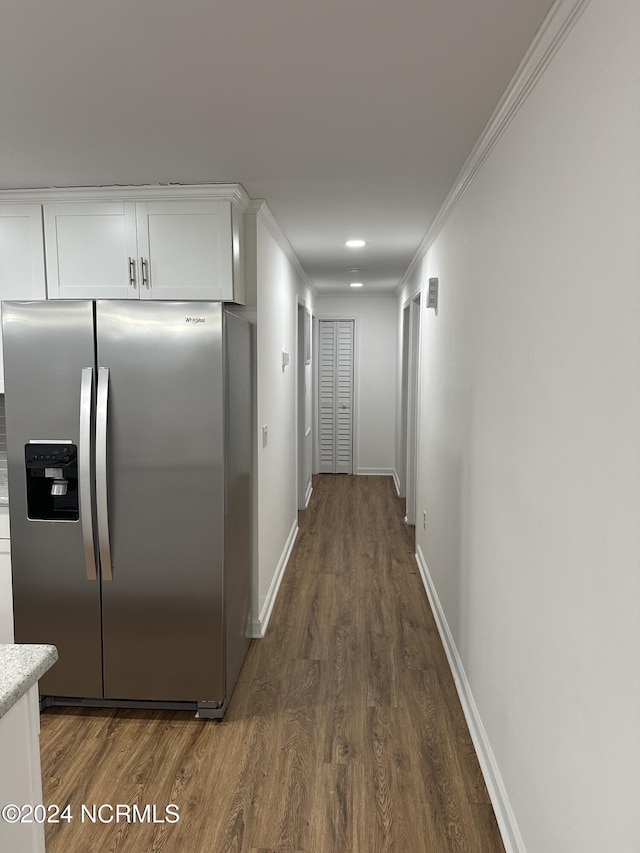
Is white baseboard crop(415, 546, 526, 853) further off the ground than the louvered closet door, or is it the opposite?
the louvered closet door

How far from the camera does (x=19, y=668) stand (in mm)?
1200

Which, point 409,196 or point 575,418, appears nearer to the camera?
point 575,418

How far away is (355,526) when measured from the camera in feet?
19.3

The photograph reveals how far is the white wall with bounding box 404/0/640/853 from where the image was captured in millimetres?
1151

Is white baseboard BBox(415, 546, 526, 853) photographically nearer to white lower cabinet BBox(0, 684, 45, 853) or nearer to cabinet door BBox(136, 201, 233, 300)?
white lower cabinet BBox(0, 684, 45, 853)

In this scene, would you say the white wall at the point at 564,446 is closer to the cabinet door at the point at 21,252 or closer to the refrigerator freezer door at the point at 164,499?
the refrigerator freezer door at the point at 164,499

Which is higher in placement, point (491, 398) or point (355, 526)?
point (491, 398)

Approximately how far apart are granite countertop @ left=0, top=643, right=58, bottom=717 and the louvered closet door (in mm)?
7047

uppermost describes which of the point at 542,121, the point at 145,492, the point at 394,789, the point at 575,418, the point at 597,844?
the point at 542,121

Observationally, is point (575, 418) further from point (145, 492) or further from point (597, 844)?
point (145, 492)

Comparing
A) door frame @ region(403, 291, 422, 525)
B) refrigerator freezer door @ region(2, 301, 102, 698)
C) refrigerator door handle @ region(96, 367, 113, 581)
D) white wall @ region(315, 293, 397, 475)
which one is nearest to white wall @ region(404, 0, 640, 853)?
refrigerator door handle @ region(96, 367, 113, 581)

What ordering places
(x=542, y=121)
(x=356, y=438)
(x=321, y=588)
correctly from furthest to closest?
1. (x=356, y=438)
2. (x=321, y=588)
3. (x=542, y=121)

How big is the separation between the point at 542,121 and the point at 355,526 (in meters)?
4.60

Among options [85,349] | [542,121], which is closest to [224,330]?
[85,349]
